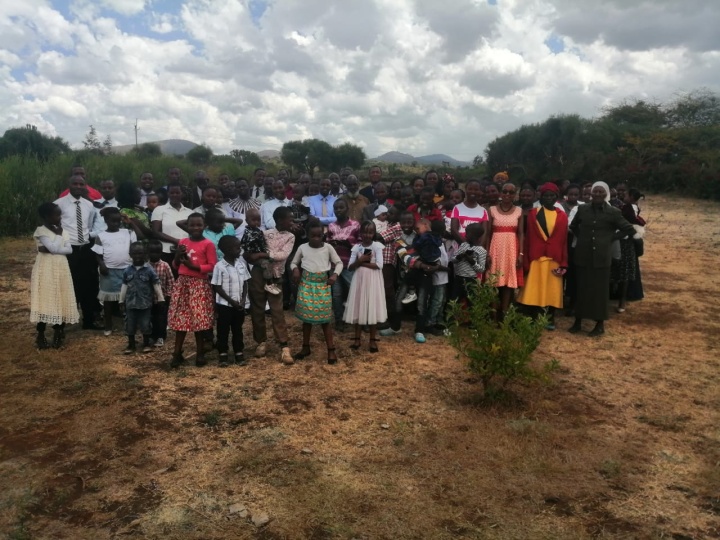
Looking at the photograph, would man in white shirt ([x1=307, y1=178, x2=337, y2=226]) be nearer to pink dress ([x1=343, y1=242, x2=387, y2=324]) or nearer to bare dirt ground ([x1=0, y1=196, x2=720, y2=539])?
pink dress ([x1=343, y1=242, x2=387, y2=324])

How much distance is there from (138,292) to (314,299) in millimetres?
1827

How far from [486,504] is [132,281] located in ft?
13.2

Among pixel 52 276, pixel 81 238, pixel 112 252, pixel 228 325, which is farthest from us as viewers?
pixel 81 238

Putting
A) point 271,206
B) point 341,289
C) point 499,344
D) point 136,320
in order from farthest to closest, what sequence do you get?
point 271,206
point 341,289
point 136,320
point 499,344

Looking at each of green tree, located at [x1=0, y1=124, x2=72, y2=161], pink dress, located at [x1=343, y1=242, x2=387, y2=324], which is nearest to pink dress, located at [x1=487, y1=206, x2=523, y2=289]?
pink dress, located at [x1=343, y1=242, x2=387, y2=324]

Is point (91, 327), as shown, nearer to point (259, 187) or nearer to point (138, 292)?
point (138, 292)

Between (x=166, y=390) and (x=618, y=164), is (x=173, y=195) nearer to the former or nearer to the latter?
(x=166, y=390)

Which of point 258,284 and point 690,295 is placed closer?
point 258,284

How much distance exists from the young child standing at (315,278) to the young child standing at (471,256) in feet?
5.02

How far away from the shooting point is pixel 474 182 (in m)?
5.86

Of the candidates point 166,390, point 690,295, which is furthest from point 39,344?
point 690,295

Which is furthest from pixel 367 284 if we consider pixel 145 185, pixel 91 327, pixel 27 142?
pixel 27 142

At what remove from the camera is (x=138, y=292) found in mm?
5254

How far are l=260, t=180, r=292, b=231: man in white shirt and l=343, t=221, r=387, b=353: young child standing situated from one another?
149cm
